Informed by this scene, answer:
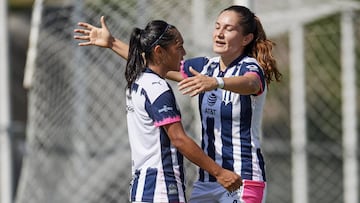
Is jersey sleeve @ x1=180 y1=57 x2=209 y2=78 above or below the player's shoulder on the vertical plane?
above

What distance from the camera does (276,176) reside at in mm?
13492

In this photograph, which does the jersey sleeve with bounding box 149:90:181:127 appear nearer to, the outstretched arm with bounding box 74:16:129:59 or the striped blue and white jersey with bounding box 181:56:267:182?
the striped blue and white jersey with bounding box 181:56:267:182

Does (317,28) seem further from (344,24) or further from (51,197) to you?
(51,197)

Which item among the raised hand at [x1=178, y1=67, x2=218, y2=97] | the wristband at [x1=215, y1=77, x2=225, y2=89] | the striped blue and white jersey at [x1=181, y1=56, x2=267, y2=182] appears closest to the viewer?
the raised hand at [x1=178, y1=67, x2=218, y2=97]

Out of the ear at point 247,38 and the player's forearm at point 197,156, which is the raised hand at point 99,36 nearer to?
the ear at point 247,38

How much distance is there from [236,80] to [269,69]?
513 millimetres

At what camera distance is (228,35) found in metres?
6.19

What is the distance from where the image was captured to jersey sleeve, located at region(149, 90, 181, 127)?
5.75 m

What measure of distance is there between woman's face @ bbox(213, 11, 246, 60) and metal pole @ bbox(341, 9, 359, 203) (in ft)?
18.3

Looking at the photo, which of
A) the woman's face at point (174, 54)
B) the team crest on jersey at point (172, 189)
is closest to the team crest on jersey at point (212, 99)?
the woman's face at point (174, 54)

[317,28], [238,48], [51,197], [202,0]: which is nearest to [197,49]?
[202,0]

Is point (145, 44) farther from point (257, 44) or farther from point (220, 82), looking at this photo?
point (257, 44)

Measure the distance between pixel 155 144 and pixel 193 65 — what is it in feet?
2.89

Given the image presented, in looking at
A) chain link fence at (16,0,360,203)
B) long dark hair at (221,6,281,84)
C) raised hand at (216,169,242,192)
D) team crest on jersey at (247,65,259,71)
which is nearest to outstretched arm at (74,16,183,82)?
long dark hair at (221,6,281,84)
